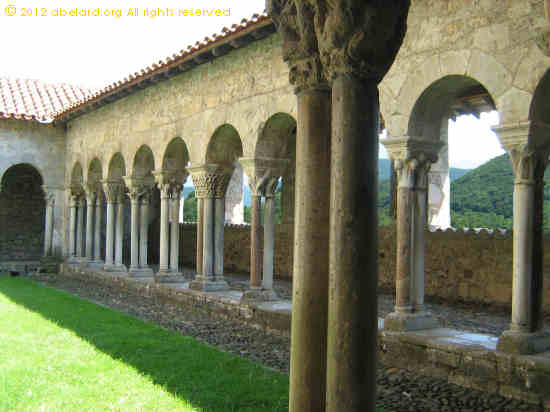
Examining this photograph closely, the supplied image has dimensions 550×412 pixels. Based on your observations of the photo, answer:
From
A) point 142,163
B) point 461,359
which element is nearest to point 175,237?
point 142,163

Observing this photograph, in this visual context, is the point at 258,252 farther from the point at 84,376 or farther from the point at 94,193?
the point at 94,193

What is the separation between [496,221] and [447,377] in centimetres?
1726

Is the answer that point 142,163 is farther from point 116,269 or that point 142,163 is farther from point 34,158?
point 34,158

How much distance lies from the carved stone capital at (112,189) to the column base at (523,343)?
12.0 meters

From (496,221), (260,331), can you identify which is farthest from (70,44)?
(260,331)

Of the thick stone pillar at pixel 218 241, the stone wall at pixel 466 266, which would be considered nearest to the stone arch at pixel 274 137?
the thick stone pillar at pixel 218 241

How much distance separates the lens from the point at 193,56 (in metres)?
11.1

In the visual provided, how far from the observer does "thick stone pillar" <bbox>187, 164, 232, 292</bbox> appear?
36.7ft

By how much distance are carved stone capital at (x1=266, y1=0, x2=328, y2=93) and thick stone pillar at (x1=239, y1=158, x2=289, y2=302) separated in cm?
653

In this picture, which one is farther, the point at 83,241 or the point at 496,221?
the point at 496,221

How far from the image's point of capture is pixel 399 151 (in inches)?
291

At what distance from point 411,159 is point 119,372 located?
418 cm

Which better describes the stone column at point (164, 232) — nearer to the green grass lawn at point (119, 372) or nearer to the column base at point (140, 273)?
the column base at point (140, 273)

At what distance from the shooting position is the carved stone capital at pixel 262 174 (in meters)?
10.1
